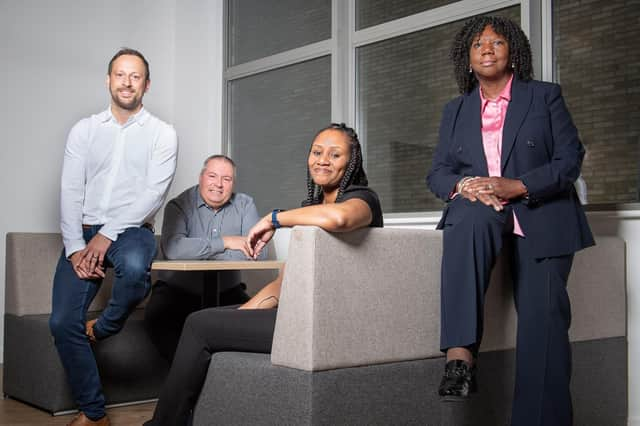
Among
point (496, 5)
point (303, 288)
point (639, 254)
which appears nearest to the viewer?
point (303, 288)

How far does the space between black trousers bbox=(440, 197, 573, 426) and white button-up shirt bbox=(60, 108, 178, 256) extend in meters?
1.38

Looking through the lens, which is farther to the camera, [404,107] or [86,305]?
[404,107]

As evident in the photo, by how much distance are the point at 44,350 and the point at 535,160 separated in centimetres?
238

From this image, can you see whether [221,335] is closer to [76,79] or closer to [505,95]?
[505,95]

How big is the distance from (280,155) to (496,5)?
6.60 feet

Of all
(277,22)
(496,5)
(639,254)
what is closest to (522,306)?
(639,254)

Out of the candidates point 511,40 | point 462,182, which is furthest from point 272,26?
point 462,182

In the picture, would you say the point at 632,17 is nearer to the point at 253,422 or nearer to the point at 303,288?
the point at 303,288

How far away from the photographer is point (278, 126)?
5.40 meters

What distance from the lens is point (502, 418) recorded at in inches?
97.4

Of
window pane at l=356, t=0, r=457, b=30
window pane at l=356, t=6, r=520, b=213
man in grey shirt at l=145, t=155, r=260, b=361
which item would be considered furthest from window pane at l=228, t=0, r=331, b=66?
man in grey shirt at l=145, t=155, r=260, b=361

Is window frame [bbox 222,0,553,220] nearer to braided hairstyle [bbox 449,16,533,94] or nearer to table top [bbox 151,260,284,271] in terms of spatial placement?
braided hairstyle [bbox 449,16,533,94]

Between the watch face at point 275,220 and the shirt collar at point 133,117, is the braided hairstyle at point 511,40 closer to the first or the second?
the watch face at point 275,220

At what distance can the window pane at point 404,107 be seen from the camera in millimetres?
4273
